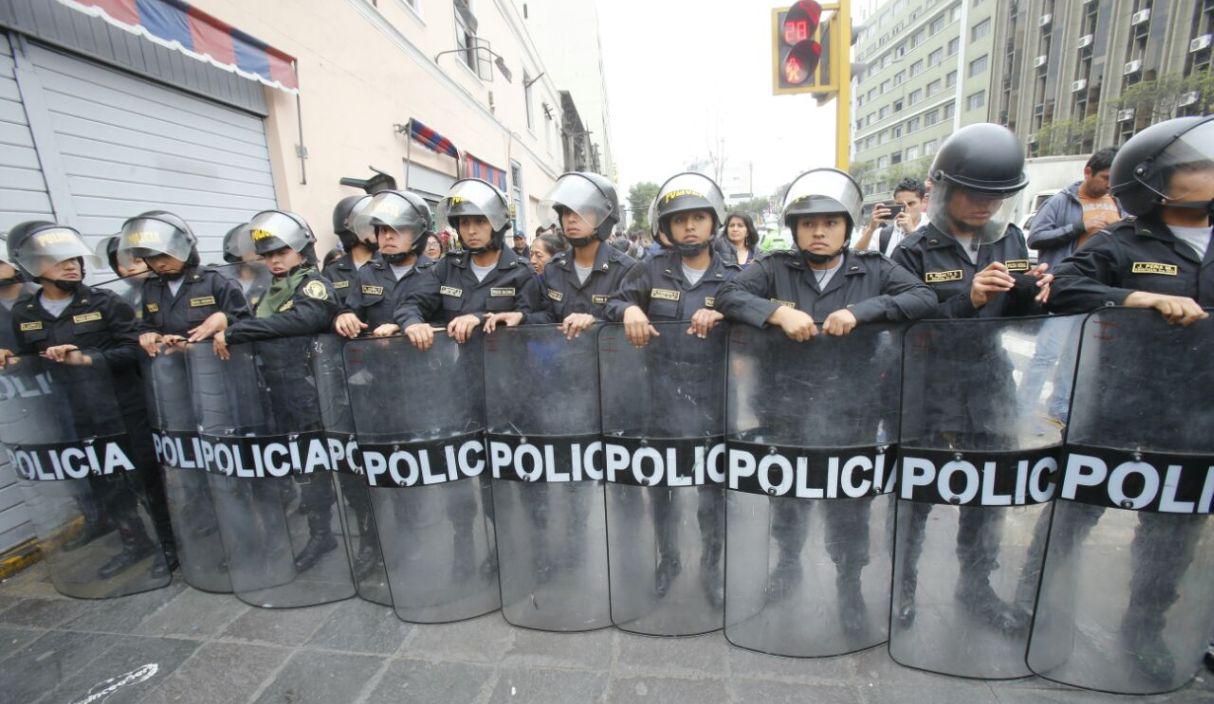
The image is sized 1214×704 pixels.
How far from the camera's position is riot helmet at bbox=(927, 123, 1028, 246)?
2.24m

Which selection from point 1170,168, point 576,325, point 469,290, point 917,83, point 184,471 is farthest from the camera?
point 917,83

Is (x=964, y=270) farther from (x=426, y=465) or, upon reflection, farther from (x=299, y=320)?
(x=299, y=320)

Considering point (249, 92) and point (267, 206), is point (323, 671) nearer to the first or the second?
point (267, 206)

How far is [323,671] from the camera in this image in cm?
228

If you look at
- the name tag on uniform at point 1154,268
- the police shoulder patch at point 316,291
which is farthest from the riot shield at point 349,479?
the name tag on uniform at point 1154,268

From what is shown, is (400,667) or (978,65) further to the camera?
(978,65)

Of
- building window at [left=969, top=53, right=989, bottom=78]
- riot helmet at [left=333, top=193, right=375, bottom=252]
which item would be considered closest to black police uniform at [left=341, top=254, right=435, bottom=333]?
riot helmet at [left=333, top=193, right=375, bottom=252]

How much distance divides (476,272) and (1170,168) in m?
3.07

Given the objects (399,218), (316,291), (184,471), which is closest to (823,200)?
(399,218)

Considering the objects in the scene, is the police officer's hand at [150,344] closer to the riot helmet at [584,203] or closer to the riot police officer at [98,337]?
the riot police officer at [98,337]

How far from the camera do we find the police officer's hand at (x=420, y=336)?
229 centimetres

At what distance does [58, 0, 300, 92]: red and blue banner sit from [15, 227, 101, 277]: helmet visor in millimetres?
1592

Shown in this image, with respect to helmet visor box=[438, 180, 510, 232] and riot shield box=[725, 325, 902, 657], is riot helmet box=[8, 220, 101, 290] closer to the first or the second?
helmet visor box=[438, 180, 510, 232]

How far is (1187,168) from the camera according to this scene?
6.40 ft
